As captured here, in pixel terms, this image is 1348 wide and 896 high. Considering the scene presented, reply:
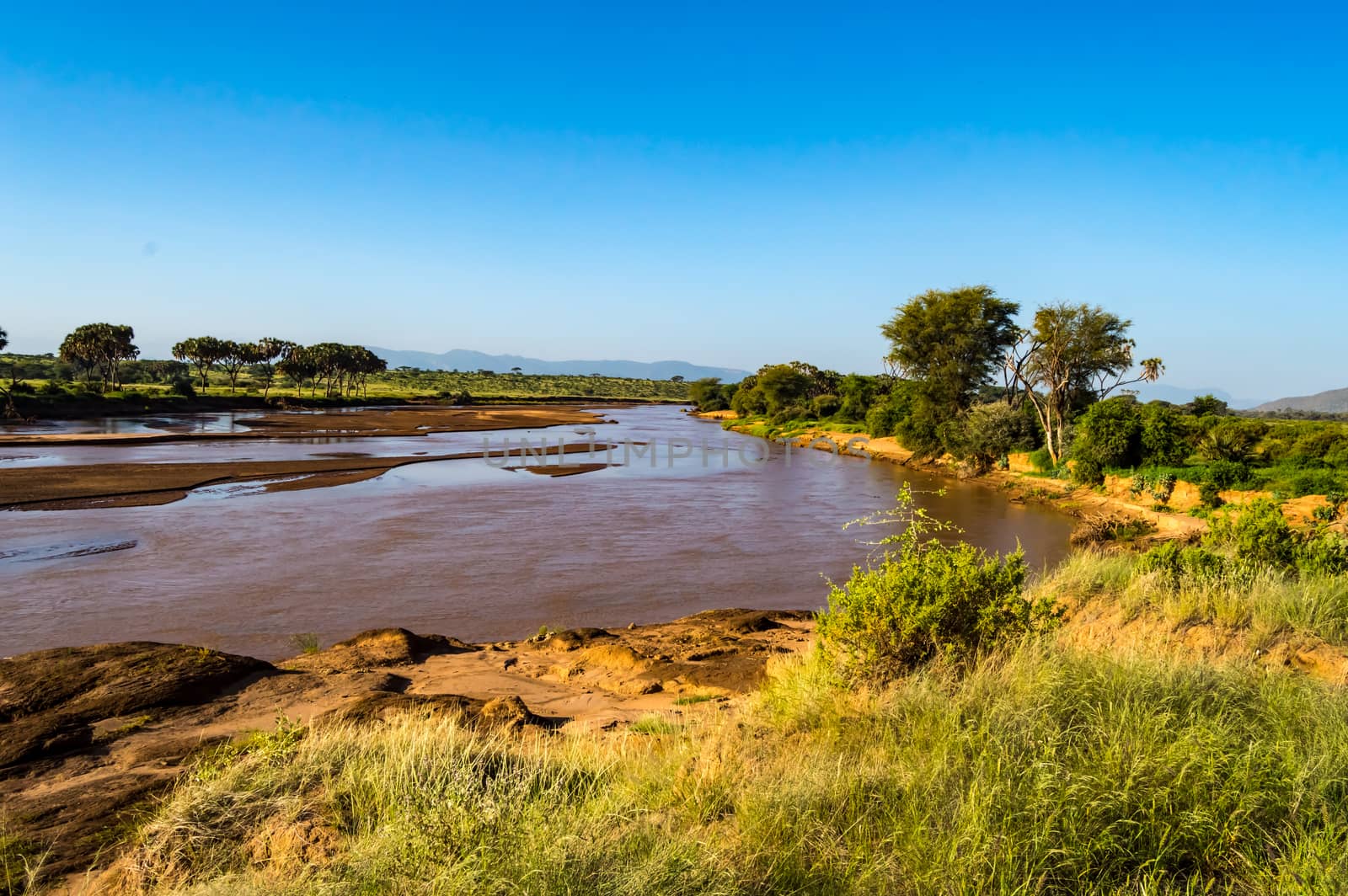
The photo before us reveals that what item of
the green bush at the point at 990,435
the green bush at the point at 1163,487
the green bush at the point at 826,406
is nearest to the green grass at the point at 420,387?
the green bush at the point at 826,406

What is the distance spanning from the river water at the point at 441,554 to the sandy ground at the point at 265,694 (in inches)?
72.9

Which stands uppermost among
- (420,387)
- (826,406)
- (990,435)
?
(420,387)

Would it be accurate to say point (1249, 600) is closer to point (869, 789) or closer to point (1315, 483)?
point (869, 789)

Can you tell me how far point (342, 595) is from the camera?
13.1 meters

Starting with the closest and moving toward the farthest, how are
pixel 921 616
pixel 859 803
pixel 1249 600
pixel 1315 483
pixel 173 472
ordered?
pixel 859 803 → pixel 921 616 → pixel 1249 600 → pixel 1315 483 → pixel 173 472

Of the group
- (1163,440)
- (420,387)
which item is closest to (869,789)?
(1163,440)

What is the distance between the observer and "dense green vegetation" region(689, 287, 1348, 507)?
2252 cm

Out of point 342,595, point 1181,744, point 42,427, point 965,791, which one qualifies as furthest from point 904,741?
point 42,427

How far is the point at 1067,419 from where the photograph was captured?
33.2m

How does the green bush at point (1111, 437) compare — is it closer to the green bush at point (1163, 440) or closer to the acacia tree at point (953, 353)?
the green bush at point (1163, 440)

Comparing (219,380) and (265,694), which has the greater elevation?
(219,380)

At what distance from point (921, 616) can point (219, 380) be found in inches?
5284

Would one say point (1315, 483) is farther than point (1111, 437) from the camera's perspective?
No

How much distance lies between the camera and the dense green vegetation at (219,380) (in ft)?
204
